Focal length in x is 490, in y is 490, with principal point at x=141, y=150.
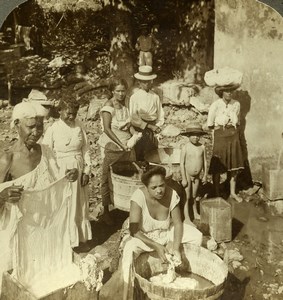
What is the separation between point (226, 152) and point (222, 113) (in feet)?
1.63

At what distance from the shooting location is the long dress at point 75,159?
14.7 feet

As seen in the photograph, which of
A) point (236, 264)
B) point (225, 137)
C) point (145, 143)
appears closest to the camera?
point (236, 264)

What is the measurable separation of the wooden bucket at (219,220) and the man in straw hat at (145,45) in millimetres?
1656

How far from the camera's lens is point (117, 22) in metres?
4.62

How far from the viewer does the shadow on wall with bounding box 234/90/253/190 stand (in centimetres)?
516

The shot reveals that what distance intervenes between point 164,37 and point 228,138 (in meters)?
1.36

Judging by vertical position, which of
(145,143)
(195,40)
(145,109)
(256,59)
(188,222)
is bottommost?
(188,222)

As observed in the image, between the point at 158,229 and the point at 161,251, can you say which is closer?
the point at 161,251

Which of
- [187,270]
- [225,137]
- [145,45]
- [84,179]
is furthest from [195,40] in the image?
[187,270]

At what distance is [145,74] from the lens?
4.75 metres

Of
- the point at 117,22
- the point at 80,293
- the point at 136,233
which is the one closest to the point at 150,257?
the point at 136,233

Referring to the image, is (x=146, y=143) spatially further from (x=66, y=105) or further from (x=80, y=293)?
(x=80, y=293)

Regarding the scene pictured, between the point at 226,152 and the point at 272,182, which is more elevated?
the point at 226,152

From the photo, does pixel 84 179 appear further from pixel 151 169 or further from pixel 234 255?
pixel 234 255
